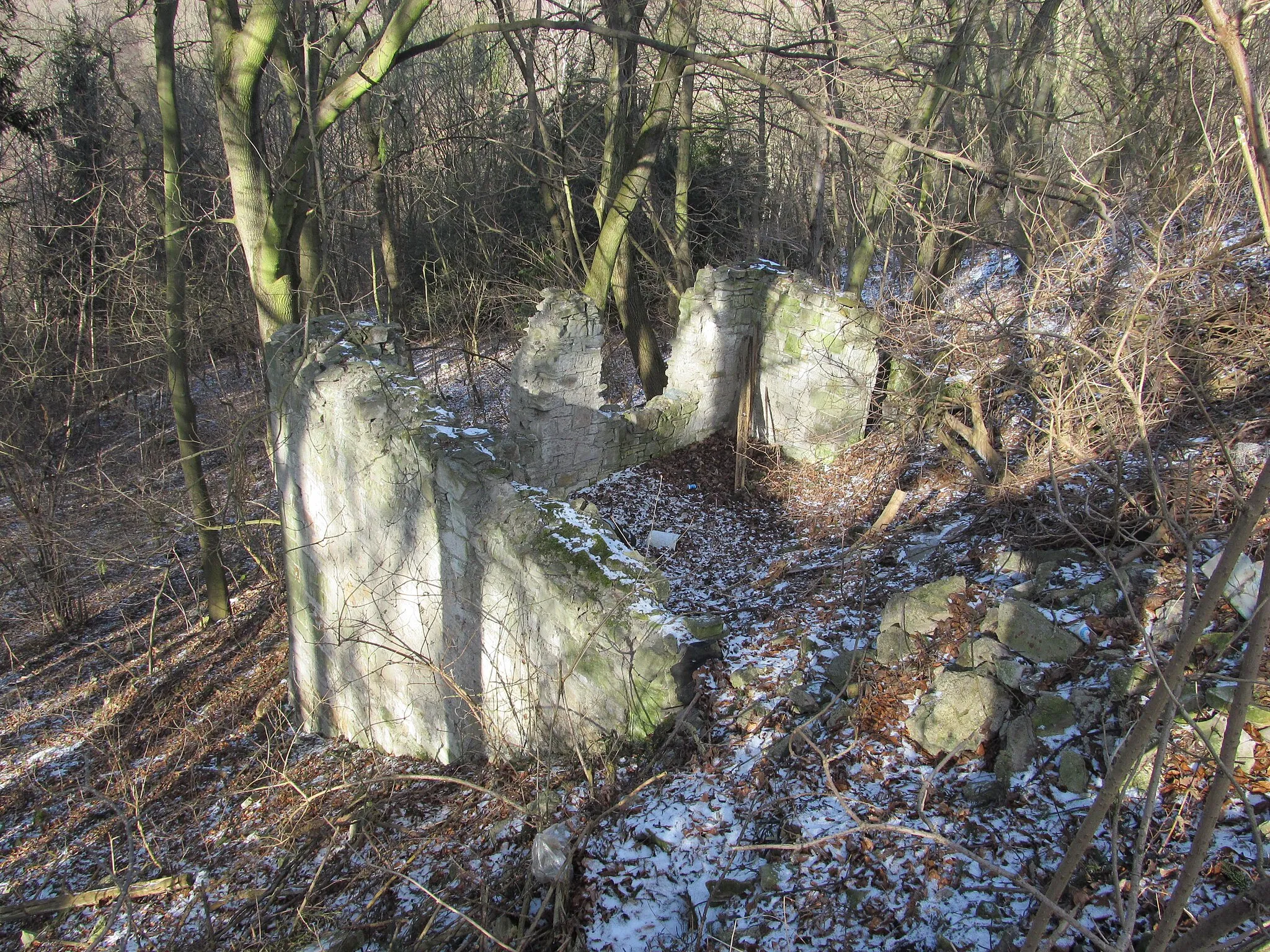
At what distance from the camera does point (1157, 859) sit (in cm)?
276

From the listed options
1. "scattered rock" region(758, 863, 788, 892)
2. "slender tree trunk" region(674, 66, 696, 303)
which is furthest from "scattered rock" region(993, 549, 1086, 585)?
"slender tree trunk" region(674, 66, 696, 303)

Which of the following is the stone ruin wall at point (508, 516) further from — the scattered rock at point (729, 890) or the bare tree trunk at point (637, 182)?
the bare tree trunk at point (637, 182)

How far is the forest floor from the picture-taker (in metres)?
3.01

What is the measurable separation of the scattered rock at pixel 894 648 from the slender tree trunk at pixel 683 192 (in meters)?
6.72

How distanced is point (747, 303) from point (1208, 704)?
7.13 meters

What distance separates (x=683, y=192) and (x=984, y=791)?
9958 mm

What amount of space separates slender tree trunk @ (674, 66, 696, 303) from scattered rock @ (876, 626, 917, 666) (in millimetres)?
6718

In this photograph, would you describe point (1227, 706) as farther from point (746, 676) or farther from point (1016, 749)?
point (746, 676)

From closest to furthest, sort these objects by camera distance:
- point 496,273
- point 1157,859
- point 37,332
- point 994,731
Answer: point 1157,859 < point 994,731 < point 37,332 < point 496,273

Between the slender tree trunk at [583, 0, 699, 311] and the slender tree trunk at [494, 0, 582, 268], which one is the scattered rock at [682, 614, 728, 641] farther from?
the slender tree trunk at [494, 0, 582, 268]

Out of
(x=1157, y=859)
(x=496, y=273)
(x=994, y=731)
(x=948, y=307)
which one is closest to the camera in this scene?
(x=1157, y=859)

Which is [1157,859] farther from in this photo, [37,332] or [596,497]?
[37,332]

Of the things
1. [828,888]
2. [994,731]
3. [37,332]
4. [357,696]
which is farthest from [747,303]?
[37,332]

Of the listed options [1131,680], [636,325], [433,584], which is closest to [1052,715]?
[1131,680]
